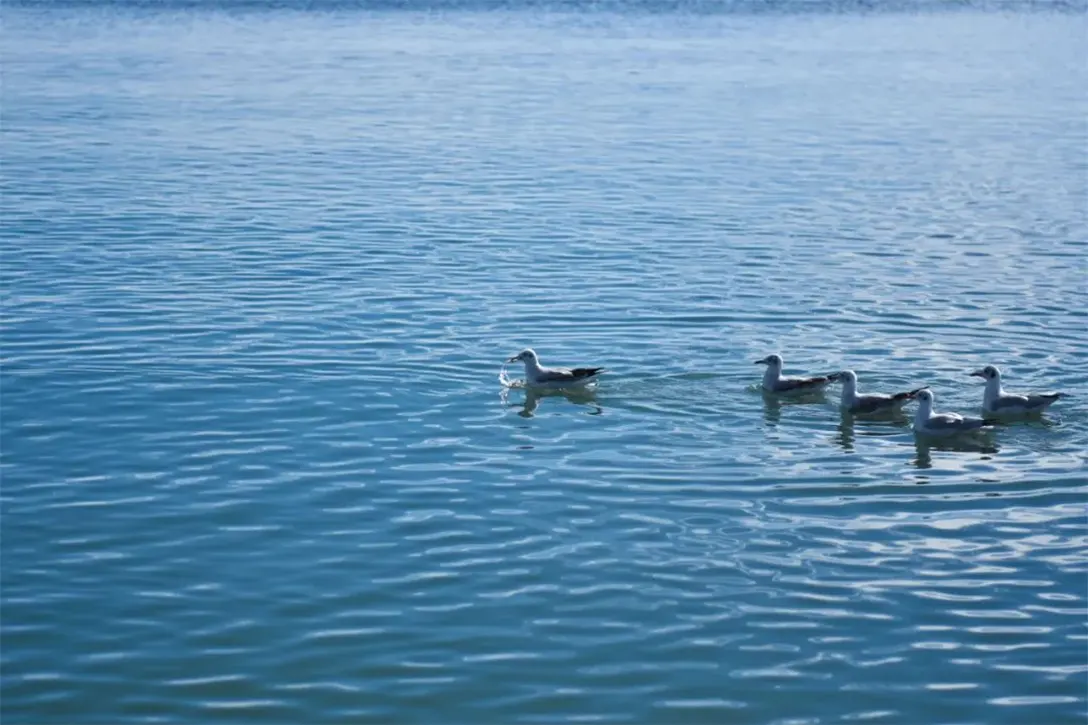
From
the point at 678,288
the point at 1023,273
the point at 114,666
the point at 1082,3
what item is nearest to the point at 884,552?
the point at 114,666

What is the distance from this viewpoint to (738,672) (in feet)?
46.1

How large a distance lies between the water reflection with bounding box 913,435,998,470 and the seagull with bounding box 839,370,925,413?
600 millimetres

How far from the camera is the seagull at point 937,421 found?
20141 millimetres

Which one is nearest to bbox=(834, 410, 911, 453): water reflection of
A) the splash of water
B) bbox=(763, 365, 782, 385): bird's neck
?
bbox=(763, 365, 782, 385): bird's neck

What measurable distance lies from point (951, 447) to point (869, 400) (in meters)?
1.22

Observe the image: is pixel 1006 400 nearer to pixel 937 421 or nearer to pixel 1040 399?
pixel 1040 399

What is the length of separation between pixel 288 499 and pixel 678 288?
1073 centimetres

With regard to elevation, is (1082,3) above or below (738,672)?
above

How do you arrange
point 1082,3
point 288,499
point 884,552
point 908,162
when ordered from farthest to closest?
point 1082,3, point 908,162, point 288,499, point 884,552

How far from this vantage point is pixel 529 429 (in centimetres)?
2042

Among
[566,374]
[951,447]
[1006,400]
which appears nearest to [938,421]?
[951,447]

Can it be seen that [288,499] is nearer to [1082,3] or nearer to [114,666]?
[114,666]

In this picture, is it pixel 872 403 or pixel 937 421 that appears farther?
pixel 872 403

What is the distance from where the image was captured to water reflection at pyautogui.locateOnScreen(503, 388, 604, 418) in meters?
21.0
